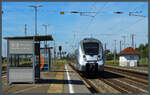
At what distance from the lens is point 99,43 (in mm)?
21406

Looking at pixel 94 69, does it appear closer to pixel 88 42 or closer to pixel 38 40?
pixel 88 42

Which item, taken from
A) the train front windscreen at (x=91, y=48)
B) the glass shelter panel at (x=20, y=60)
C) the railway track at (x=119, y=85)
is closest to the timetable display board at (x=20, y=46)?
the glass shelter panel at (x=20, y=60)

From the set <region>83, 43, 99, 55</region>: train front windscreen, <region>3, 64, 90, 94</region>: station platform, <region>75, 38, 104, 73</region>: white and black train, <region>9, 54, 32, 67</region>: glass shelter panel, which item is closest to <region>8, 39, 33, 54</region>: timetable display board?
<region>9, 54, 32, 67</region>: glass shelter panel

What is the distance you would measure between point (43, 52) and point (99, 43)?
787 centimetres

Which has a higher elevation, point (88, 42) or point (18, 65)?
point (88, 42)

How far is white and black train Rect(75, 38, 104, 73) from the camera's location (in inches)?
818

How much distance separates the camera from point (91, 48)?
21094 mm

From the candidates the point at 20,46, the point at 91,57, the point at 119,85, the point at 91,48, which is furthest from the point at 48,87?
the point at 91,48

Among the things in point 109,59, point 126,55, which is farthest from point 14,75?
point 109,59

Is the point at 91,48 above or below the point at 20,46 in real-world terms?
above

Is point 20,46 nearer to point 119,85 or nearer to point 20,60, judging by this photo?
point 20,60

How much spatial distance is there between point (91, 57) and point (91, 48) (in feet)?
2.39

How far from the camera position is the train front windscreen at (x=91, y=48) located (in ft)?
68.7

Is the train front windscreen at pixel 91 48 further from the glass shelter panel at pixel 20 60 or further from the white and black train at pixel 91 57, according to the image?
the glass shelter panel at pixel 20 60
